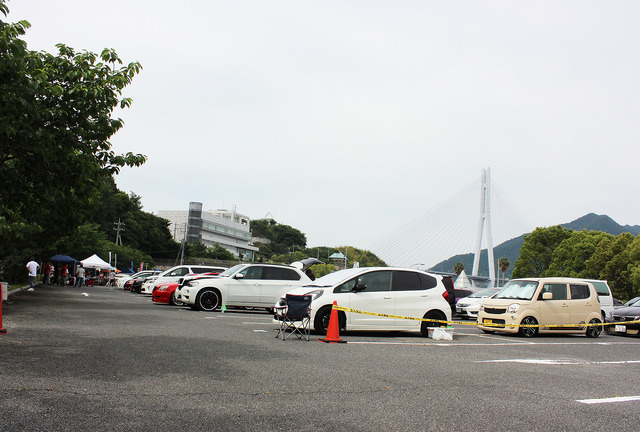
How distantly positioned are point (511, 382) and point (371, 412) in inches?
110

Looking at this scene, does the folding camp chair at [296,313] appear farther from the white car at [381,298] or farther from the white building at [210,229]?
the white building at [210,229]

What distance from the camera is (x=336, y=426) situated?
4.61 meters

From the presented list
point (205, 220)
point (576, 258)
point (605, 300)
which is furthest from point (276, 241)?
point (605, 300)

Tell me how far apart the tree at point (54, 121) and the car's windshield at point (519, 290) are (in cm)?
1061

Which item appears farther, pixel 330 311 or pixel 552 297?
pixel 552 297

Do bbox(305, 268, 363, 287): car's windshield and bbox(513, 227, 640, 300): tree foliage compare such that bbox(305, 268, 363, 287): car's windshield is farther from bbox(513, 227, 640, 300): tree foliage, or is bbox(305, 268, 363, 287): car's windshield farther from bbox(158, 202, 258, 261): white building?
bbox(158, 202, 258, 261): white building

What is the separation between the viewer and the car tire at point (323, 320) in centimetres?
1220

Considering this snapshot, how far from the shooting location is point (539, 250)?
205 ft

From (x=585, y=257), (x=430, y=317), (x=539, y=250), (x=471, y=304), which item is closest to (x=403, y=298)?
(x=430, y=317)

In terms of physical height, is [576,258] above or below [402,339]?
above

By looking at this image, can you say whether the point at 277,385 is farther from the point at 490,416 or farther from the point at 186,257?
the point at 186,257

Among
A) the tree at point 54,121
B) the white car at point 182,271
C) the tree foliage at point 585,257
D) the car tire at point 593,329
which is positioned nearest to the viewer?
the tree at point 54,121

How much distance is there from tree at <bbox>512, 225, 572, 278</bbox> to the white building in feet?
256

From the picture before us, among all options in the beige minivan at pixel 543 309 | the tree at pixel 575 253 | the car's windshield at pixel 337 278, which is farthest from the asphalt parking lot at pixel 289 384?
the tree at pixel 575 253
